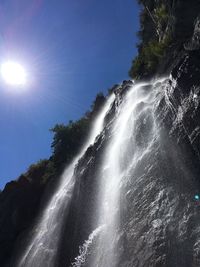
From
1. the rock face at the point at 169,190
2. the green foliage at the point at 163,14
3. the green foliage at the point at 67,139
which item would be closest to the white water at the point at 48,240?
the rock face at the point at 169,190

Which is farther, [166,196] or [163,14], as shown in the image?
[163,14]

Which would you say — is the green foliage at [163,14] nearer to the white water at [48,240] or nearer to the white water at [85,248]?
the white water at [48,240]

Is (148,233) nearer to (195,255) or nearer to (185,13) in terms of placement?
(195,255)

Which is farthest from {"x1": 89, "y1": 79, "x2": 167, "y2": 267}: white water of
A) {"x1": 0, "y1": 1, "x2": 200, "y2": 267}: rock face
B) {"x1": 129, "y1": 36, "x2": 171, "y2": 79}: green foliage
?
{"x1": 129, "y1": 36, "x2": 171, "y2": 79}: green foliage

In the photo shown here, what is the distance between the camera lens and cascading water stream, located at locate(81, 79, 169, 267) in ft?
34.8

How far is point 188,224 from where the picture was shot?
7.64m

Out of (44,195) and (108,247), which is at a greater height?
(44,195)

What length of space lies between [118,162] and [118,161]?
7 cm

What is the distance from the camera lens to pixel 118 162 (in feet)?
44.3

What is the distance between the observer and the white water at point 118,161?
1059 cm

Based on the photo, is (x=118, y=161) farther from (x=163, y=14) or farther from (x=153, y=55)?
(x=163, y=14)

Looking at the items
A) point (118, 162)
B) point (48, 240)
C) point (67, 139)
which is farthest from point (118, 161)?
point (67, 139)

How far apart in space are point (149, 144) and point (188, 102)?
2274 millimetres

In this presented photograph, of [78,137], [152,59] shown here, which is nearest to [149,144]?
[152,59]
